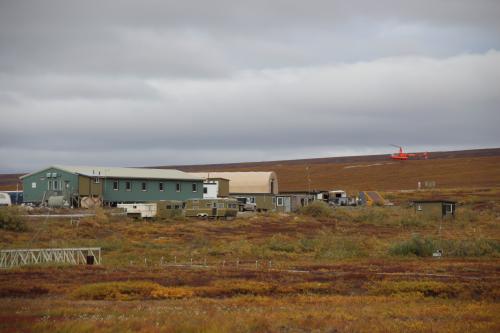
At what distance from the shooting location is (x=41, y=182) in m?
58.0

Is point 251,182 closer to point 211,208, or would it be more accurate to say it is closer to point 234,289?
point 211,208

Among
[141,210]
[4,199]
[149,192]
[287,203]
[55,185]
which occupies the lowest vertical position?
[141,210]

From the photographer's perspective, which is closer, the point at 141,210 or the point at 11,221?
the point at 11,221

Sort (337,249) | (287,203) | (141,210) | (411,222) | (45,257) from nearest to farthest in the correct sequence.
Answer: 1. (45,257)
2. (337,249)
3. (141,210)
4. (411,222)
5. (287,203)

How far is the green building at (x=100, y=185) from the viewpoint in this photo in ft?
184

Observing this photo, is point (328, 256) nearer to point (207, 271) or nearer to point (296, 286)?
point (207, 271)

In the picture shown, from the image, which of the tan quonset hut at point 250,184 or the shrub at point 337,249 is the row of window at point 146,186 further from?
the shrub at point 337,249

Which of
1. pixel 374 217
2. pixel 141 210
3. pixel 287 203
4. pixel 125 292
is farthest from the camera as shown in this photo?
pixel 287 203

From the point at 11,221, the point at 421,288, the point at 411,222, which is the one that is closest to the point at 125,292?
the point at 421,288

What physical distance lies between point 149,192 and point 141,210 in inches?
382

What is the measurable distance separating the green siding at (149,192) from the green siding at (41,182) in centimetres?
268

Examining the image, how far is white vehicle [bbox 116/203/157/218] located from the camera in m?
49.9

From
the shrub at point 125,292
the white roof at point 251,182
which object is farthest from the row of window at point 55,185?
the shrub at point 125,292

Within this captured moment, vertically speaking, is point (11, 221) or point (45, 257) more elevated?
point (11, 221)
